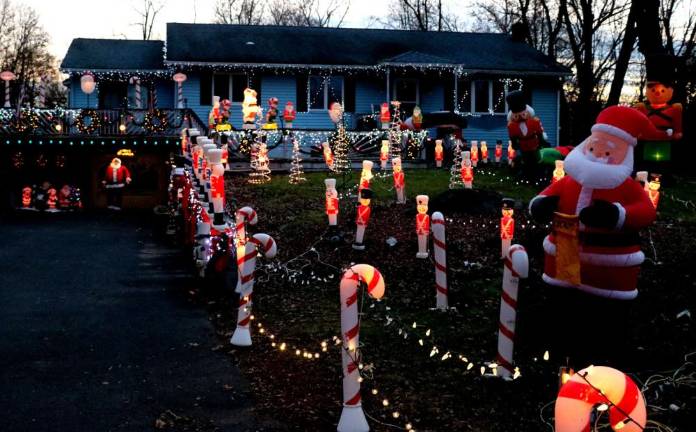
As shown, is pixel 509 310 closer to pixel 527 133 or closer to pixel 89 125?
pixel 527 133

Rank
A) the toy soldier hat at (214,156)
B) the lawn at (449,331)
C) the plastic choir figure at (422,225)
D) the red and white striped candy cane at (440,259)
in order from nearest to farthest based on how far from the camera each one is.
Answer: the lawn at (449,331), the red and white striped candy cane at (440,259), the toy soldier hat at (214,156), the plastic choir figure at (422,225)

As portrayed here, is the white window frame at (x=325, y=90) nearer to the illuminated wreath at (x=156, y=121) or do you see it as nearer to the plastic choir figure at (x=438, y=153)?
the plastic choir figure at (x=438, y=153)

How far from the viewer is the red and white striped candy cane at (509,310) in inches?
281

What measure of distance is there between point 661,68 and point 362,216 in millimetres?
5251

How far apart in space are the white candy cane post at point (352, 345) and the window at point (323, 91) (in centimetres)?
2755

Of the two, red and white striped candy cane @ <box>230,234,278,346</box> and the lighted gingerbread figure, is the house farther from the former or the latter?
red and white striped candy cane @ <box>230,234,278,346</box>

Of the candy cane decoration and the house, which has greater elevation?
the house

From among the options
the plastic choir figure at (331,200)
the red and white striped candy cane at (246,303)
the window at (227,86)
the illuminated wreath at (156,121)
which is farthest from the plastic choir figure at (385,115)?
the red and white striped candy cane at (246,303)

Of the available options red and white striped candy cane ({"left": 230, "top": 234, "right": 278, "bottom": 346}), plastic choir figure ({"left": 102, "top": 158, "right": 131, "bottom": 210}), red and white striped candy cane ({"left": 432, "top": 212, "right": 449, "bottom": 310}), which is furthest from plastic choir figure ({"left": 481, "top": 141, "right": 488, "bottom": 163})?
red and white striped candy cane ({"left": 230, "top": 234, "right": 278, "bottom": 346})

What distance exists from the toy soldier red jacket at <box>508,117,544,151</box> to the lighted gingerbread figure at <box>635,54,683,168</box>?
293 cm

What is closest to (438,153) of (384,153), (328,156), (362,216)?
(384,153)

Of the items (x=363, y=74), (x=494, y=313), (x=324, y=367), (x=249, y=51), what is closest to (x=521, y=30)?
(x=363, y=74)

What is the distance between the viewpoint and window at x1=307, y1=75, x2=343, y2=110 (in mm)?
33531

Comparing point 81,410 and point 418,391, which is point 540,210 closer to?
point 418,391
